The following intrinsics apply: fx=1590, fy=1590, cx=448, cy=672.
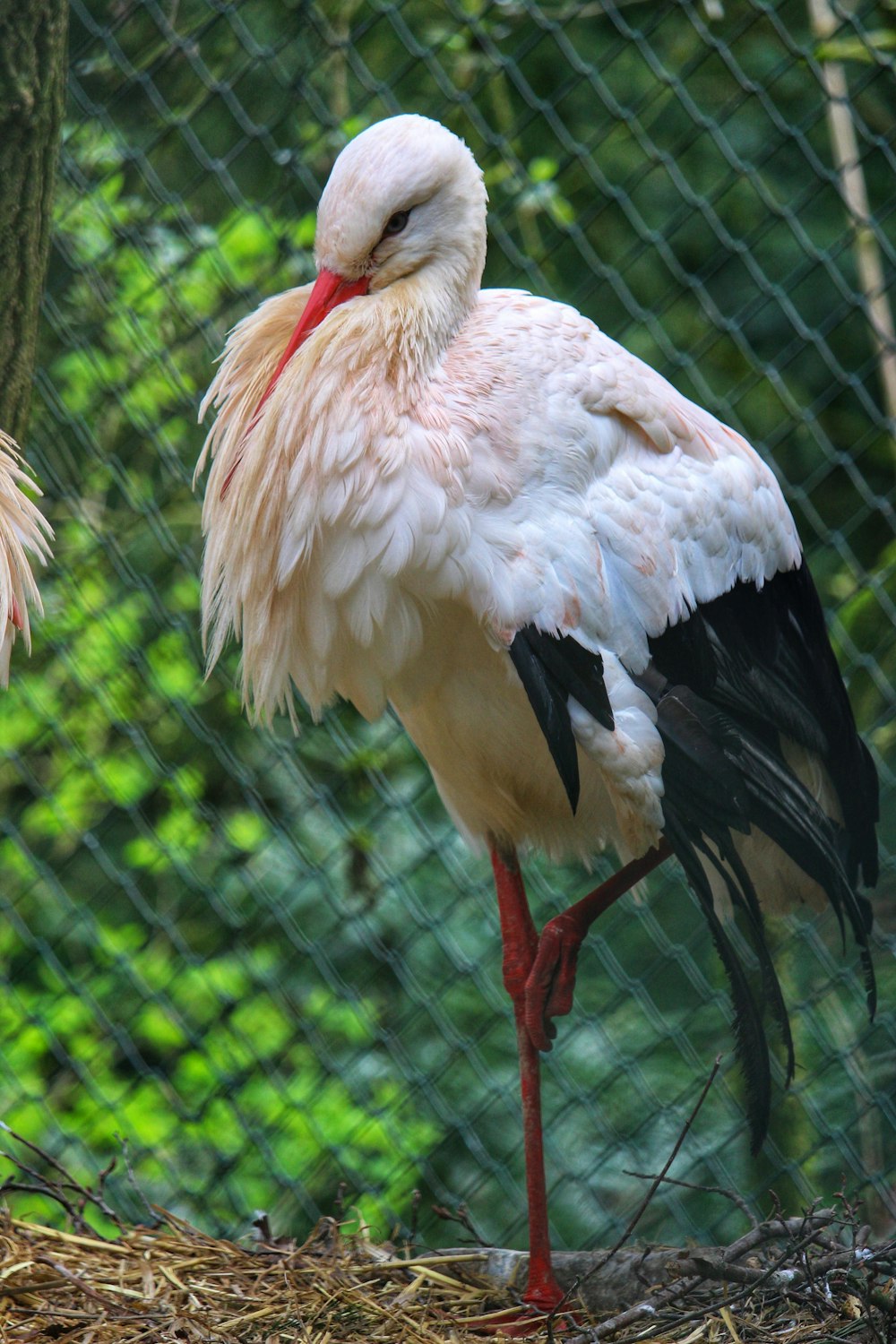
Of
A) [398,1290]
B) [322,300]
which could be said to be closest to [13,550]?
[322,300]

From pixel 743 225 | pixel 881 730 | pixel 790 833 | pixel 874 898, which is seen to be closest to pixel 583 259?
pixel 743 225

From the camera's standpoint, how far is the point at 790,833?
1259 millimetres

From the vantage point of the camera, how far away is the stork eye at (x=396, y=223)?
129 cm

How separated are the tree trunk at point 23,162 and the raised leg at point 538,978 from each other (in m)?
0.67

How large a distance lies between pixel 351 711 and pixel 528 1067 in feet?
2.38

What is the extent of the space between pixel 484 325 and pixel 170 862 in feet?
3.49

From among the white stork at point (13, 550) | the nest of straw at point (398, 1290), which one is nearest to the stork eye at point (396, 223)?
the white stork at point (13, 550)

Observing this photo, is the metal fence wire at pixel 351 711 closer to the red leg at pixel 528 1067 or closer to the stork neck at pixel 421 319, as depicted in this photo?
the red leg at pixel 528 1067

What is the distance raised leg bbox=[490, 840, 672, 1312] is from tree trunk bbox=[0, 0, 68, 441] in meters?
0.67

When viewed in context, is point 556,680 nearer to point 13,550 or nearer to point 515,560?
point 515,560

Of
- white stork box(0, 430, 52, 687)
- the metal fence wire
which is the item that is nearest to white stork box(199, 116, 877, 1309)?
white stork box(0, 430, 52, 687)

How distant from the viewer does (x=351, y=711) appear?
208 centimetres

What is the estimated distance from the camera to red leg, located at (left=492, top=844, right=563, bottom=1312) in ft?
4.56

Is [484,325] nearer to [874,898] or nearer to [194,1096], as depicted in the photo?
[874,898]
